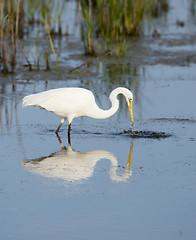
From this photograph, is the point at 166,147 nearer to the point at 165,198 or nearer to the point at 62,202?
the point at 165,198

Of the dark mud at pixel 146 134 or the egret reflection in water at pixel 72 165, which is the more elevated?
the dark mud at pixel 146 134

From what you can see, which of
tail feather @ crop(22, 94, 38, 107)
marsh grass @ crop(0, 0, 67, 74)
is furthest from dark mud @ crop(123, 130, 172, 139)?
marsh grass @ crop(0, 0, 67, 74)

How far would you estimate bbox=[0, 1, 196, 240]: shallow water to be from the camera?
4.41 m

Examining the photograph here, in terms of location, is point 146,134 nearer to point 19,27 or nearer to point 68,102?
point 68,102

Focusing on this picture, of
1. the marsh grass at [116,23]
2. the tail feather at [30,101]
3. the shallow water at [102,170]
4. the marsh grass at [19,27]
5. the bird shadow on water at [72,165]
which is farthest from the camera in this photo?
the marsh grass at [116,23]

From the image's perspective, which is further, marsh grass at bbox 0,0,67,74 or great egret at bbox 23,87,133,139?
marsh grass at bbox 0,0,67,74

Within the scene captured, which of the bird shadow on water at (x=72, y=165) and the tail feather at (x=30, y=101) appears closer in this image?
the bird shadow on water at (x=72, y=165)

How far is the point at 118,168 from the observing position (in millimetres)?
5793

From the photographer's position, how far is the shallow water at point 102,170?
14.5ft

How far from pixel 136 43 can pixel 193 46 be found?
144cm

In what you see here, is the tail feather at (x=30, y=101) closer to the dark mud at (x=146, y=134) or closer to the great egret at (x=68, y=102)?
the great egret at (x=68, y=102)

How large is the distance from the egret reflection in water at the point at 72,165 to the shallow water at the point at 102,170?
0.03 ft

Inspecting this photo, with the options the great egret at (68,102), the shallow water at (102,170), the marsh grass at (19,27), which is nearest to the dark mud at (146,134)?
the shallow water at (102,170)

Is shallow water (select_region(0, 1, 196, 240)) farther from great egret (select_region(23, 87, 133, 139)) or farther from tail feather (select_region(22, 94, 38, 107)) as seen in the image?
tail feather (select_region(22, 94, 38, 107))
